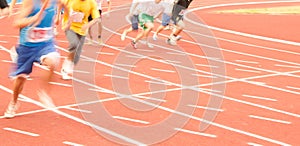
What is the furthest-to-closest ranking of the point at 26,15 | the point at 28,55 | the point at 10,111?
the point at 10,111, the point at 28,55, the point at 26,15

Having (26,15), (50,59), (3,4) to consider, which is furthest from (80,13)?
(3,4)

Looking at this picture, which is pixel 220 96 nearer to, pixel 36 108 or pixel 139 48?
pixel 36 108

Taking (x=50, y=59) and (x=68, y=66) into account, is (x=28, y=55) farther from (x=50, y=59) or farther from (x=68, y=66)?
(x=68, y=66)

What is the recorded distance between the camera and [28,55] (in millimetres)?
7684

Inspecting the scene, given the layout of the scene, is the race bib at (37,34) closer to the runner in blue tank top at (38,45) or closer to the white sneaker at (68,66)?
the runner in blue tank top at (38,45)

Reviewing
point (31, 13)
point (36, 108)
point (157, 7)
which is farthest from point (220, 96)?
point (157, 7)

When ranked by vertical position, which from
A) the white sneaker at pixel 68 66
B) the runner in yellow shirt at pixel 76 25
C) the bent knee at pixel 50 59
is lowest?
the white sneaker at pixel 68 66

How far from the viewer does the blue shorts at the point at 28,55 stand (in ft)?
25.1

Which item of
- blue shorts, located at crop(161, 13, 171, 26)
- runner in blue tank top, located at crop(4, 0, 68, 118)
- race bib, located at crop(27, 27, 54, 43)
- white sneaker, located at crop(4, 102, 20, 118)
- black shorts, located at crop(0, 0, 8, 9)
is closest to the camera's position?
runner in blue tank top, located at crop(4, 0, 68, 118)

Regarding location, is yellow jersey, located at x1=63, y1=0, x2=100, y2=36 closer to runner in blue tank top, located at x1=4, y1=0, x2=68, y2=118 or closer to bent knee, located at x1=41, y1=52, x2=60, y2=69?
runner in blue tank top, located at x1=4, y1=0, x2=68, y2=118

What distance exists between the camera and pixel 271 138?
24.8ft

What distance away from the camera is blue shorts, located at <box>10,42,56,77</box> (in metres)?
7.66

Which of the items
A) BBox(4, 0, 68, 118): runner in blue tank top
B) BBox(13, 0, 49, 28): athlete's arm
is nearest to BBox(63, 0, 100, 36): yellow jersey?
BBox(4, 0, 68, 118): runner in blue tank top

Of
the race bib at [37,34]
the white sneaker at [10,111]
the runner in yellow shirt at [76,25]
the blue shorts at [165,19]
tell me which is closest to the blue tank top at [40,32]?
the race bib at [37,34]
